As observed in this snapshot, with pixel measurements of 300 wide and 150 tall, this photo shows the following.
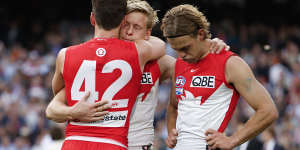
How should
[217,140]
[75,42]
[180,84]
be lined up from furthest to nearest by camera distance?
[75,42], [180,84], [217,140]

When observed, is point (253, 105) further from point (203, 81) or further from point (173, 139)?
point (173, 139)

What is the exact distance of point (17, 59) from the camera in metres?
14.9

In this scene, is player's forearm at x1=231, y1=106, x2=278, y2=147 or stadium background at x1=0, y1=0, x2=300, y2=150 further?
stadium background at x1=0, y1=0, x2=300, y2=150

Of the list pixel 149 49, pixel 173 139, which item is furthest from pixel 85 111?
pixel 173 139

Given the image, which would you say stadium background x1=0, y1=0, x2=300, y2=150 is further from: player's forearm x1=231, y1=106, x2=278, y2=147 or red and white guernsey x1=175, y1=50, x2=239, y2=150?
player's forearm x1=231, y1=106, x2=278, y2=147

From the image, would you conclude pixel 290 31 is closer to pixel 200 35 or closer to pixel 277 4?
pixel 277 4

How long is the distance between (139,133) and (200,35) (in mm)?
1043

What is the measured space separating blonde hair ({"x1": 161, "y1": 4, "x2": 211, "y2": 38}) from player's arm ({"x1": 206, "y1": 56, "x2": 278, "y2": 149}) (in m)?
0.46

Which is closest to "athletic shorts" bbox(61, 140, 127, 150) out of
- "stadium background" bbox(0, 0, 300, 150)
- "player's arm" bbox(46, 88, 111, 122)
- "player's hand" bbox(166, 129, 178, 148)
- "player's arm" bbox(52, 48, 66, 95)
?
"player's arm" bbox(46, 88, 111, 122)

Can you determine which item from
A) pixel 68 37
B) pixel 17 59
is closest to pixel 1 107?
pixel 17 59

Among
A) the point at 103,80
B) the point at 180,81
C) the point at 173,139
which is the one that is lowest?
the point at 173,139

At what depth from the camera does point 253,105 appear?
3.64 meters

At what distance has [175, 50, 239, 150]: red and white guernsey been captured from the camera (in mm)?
3744

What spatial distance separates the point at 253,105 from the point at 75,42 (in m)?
12.8
